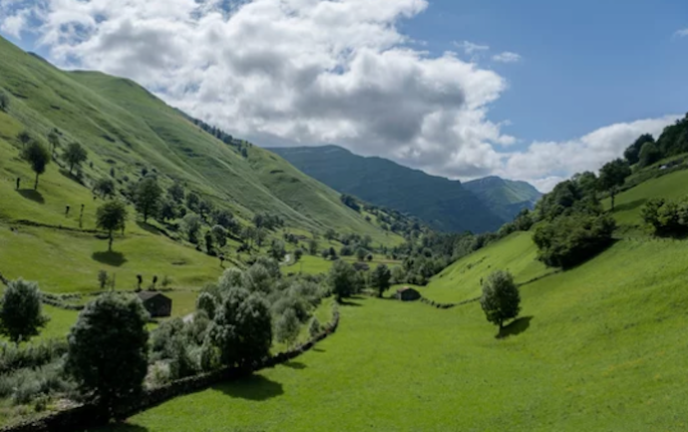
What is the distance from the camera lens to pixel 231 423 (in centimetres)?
4372

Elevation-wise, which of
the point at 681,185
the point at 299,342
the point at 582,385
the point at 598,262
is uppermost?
the point at 681,185

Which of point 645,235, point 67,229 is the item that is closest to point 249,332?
point 645,235

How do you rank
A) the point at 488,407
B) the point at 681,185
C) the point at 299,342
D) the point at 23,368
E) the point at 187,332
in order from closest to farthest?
the point at 488,407, the point at 23,368, the point at 187,332, the point at 299,342, the point at 681,185

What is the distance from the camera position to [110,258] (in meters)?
143

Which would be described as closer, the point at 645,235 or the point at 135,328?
the point at 135,328

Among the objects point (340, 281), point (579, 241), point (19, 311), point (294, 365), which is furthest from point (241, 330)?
point (340, 281)

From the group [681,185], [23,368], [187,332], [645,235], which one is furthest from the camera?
[681,185]

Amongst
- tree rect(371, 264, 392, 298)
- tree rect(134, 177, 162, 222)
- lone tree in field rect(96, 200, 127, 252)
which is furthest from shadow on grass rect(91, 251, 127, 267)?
tree rect(371, 264, 392, 298)

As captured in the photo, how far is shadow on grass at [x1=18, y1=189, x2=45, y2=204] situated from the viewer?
161 meters

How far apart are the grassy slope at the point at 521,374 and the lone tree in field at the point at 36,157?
492 feet

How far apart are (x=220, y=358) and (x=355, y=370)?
1927 cm

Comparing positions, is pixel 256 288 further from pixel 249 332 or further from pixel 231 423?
pixel 231 423

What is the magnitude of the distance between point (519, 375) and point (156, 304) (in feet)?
285

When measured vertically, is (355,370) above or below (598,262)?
below
